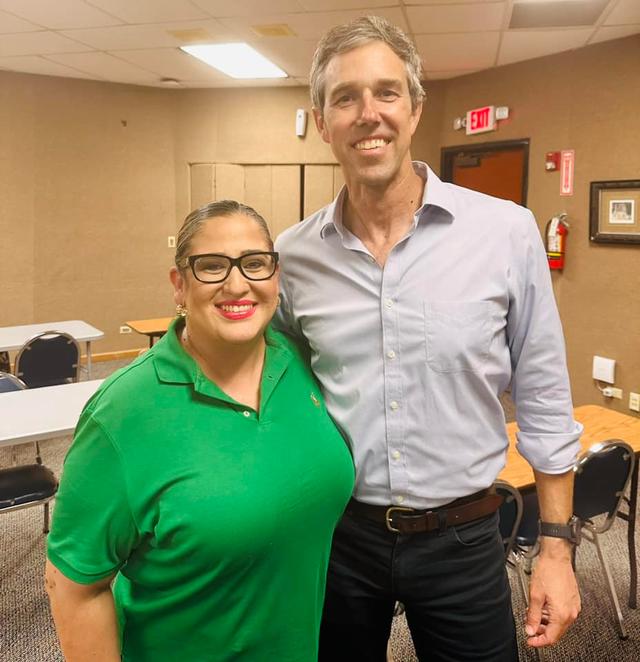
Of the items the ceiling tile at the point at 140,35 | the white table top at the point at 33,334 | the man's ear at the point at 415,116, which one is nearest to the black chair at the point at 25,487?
the white table top at the point at 33,334

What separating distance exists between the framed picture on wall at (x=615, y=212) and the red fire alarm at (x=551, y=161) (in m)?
0.44

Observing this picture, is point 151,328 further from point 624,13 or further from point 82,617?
point 624,13

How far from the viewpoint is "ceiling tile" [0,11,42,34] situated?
4203 millimetres

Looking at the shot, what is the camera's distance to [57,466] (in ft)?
12.7

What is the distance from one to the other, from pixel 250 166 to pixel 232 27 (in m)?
2.48

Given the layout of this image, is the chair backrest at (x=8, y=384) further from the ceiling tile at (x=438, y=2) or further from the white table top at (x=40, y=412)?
the ceiling tile at (x=438, y=2)

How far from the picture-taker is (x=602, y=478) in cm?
216

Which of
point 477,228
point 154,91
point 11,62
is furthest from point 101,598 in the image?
point 154,91

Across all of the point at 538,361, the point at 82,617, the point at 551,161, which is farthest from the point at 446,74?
the point at 82,617

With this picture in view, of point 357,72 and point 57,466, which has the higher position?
point 357,72

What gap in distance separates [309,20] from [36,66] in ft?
10.2

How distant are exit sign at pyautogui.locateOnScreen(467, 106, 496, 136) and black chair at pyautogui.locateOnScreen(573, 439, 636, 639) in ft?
13.6

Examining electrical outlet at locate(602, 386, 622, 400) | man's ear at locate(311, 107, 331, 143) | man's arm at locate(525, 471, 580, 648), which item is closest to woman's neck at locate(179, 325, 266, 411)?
man's ear at locate(311, 107, 331, 143)

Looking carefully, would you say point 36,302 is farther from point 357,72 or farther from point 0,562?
point 357,72
